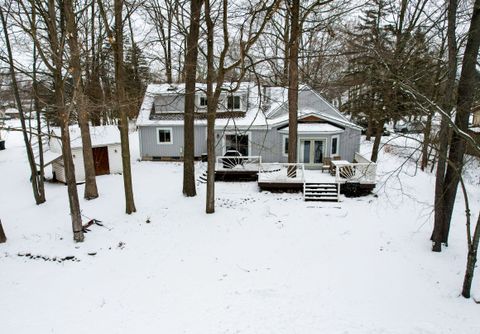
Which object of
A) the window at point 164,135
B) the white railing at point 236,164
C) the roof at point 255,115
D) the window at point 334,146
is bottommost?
the white railing at point 236,164

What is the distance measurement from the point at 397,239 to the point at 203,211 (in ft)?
21.0

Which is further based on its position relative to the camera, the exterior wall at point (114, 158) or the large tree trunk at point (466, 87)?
the exterior wall at point (114, 158)

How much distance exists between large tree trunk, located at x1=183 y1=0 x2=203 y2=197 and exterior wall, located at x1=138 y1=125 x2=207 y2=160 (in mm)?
6722

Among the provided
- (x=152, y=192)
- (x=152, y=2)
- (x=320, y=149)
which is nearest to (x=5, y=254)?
(x=152, y=192)

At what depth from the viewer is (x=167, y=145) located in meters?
18.8

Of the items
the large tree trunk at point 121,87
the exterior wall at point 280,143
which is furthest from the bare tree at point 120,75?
the exterior wall at point 280,143

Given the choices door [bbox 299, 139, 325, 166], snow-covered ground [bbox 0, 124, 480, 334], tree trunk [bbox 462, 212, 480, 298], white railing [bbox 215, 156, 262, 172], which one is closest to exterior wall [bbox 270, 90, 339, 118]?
door [bbox 299, 139, 325, 166]

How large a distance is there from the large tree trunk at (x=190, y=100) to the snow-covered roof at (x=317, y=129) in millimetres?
6865

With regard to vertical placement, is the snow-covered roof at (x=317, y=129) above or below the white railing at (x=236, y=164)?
above

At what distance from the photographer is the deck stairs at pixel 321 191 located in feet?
40.9

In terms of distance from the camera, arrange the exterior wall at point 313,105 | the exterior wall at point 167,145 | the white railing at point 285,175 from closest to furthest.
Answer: the white railing at point 285,175 < the exterior wall at point 313,105 < the exterior wall at point 167,145

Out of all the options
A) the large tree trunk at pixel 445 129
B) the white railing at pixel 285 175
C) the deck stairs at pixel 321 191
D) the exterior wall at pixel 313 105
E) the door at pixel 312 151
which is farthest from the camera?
the exterior wall at pixel 313 105

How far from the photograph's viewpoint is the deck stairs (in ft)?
40.9

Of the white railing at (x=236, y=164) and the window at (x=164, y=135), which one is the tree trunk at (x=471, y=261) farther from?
the window at (x=164, y=135)
